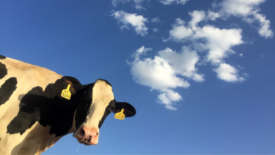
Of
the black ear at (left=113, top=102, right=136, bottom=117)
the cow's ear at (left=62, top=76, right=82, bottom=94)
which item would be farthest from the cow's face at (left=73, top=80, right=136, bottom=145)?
the black ear at (left=113, top=102, right=136, bottom=117)

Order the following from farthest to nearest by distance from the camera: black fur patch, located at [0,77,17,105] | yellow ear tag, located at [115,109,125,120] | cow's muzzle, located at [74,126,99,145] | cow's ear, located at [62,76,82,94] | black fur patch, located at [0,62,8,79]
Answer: yellow ear tag, located at [115,109,125,120] < cow's ear, located at [62,76,82,94] < black fur patch, located at [0,62,8,79] < black fur patch, located at [0,77,17,105] < cow's muzzle, located at [74,126,99,145]

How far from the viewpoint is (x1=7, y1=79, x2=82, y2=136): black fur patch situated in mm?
5660

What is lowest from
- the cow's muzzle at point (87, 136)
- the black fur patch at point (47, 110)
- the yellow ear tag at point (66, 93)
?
the cow's muzzle at point (87, 136)

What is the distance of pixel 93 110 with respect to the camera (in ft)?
19.4

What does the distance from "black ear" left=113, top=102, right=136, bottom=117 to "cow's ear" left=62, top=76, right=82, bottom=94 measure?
178 centimetres

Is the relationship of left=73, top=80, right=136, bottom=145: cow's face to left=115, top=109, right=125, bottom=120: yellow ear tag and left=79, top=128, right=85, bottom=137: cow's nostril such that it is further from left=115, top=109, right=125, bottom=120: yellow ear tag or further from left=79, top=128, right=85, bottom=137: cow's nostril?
left=115, top=109, right=125, bottom=120: yellow ear tag

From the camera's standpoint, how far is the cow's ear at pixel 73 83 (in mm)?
6855

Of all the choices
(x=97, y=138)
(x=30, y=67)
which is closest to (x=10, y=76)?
(x=30, y=67)

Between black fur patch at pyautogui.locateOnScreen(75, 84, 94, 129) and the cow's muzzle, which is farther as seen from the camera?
black fur patch at pyautogui.locateOnScreen(75, 84, 94, 129)

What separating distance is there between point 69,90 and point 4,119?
1.99m

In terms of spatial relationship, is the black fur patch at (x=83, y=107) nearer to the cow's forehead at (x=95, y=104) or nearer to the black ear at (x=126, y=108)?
the cow's forehead at (x=95, y=104)

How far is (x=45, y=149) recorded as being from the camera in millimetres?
6488

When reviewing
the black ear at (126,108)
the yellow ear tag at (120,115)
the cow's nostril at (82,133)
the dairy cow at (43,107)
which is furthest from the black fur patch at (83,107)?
the yellow ear tag at (120,115)

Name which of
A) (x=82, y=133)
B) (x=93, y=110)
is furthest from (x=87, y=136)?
(x=93, y=110)
